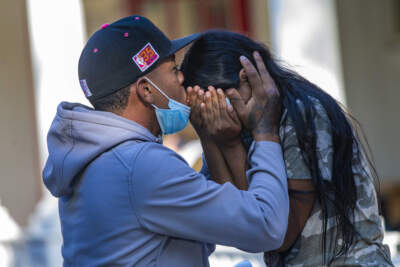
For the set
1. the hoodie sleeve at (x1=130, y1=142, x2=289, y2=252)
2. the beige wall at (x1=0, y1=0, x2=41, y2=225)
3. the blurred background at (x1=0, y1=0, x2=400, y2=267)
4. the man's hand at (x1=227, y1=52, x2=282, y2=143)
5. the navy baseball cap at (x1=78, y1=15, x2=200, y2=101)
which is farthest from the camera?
the beige wall at (x1=0, y1=0, x2=41, y2=225)

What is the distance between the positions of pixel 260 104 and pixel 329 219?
0.50 m

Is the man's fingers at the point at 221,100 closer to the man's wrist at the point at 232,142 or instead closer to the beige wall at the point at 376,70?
the man's wrist at the point at 232,142

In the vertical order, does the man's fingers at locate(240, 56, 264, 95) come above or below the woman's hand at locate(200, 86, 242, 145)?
above

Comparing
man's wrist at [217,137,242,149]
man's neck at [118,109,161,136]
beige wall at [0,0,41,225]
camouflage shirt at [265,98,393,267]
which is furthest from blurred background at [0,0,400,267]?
man's neck at [118,109,161,136]

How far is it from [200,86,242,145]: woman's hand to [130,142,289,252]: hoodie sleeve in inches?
14.1

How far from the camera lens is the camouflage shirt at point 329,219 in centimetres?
216

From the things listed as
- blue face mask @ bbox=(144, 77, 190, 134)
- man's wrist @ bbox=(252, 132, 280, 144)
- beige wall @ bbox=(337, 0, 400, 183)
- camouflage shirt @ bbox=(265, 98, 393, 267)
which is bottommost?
beige wall @ bbox=(337, 0, 400, 183)

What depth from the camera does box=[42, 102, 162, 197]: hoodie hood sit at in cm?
203

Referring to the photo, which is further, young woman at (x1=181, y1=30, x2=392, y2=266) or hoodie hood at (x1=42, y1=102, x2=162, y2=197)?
young woman at (x1=181, y1=30, x2=392, y2=266)

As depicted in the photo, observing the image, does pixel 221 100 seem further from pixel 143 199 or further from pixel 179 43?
pixel 143 199

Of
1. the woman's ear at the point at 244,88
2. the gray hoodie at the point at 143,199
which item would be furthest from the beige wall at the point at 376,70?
the gray hoodie at the point at 143,199

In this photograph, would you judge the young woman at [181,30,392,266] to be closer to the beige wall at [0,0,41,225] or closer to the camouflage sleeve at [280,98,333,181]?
the camouflage sleeve at [280,98,333,181]

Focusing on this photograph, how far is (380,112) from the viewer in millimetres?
8305

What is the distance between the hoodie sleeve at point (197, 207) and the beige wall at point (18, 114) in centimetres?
361
